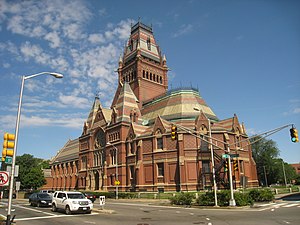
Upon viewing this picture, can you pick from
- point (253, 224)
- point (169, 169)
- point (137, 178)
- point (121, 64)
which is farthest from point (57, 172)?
point (253, 224)

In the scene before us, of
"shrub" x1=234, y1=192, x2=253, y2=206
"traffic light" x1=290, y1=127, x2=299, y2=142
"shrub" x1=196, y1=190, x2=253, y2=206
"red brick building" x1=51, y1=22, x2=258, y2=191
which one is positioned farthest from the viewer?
"red brick building" x1=51, y1=22, x2=258, y2=191

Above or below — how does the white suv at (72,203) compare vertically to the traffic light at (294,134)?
below

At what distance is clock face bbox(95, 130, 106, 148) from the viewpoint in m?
60.5

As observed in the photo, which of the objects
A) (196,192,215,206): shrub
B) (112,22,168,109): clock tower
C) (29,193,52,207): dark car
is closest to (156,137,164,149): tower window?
(112,22,168,109): clock tower

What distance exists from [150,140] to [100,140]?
56.3 feet

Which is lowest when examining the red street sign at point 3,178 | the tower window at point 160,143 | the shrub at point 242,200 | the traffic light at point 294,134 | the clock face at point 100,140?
the shrub at point 242,200

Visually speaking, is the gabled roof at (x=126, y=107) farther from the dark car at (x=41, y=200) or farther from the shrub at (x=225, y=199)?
the shrub at (x=225, y=199)

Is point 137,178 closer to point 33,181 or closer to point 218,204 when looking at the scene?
point 218,204

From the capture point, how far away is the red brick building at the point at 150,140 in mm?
44562

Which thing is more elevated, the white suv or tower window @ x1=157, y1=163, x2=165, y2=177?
tower window @ x1=157, y1=163, x2=165, y2=177

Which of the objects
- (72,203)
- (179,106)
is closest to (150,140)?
(179,106)

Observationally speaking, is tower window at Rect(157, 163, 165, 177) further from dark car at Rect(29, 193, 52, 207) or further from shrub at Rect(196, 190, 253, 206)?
dark car at Rect(29, 193, 52, 207)

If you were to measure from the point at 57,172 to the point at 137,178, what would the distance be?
4799 centimetres

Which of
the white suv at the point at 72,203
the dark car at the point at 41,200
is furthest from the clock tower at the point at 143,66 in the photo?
the white suv at the point at 72,203
